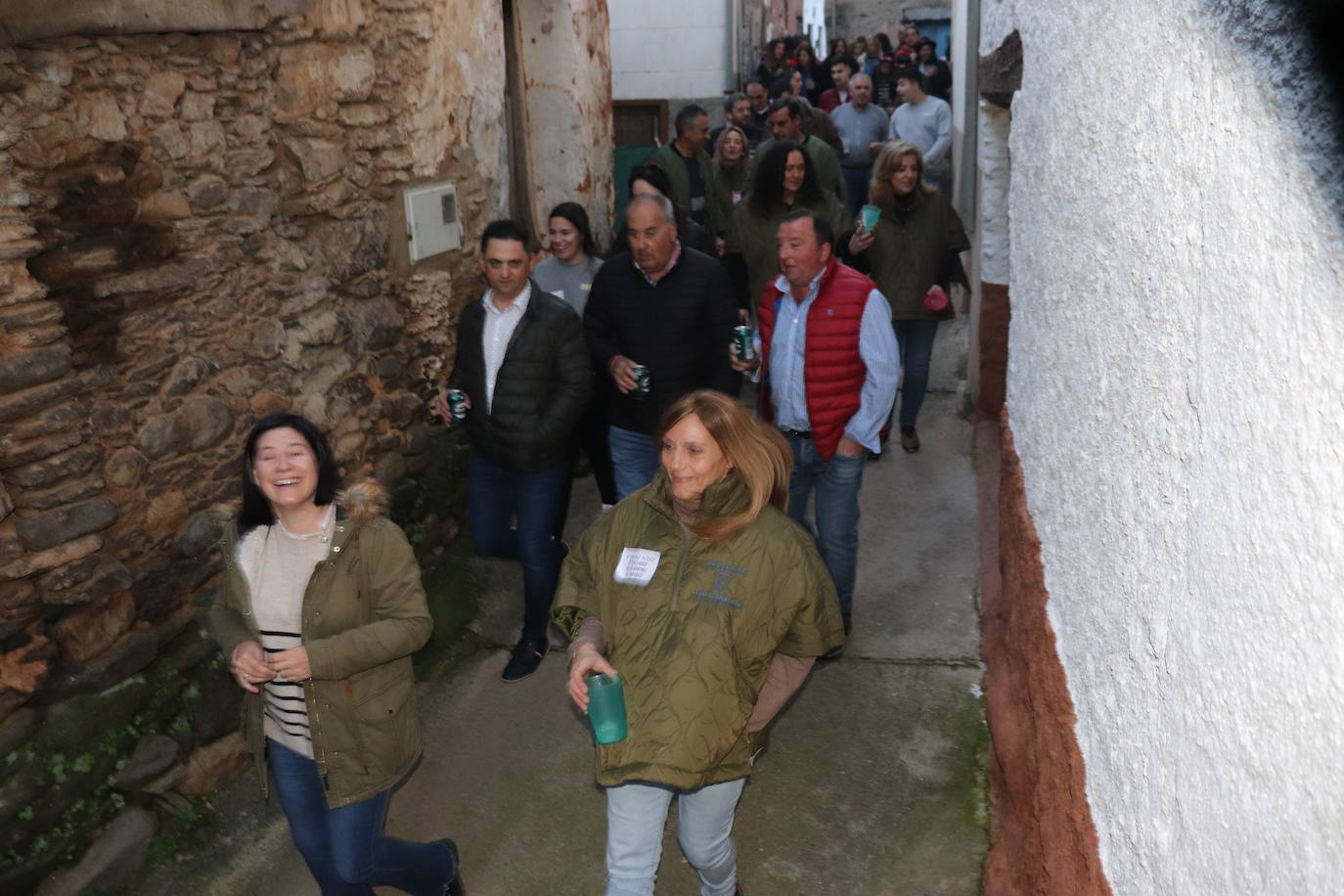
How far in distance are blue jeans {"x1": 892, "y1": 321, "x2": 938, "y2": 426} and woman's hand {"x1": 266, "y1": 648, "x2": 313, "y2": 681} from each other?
439cm

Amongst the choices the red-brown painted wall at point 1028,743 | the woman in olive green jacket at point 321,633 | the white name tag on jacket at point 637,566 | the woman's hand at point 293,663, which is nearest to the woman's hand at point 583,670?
the white name tag on jacket at point 637,566

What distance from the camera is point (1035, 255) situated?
12.0 ft

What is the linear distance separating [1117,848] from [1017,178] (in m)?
A: 2.63

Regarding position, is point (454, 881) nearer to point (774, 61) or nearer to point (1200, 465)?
point (1200, 465)

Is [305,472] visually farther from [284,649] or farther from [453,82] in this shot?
[453,82]

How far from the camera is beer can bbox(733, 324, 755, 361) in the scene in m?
4.67

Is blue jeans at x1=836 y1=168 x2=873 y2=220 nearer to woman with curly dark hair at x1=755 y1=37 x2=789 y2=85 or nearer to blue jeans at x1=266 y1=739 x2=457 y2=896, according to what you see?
woman with curly dark hair at x1=755 y1=37 x2=789 y2=85

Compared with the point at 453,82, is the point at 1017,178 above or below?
below

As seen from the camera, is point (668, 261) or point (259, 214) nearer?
point (259, 214)

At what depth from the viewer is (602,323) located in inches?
203

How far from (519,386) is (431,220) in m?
1.26

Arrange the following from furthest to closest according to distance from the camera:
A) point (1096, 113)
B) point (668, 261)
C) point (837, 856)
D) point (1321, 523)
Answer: point (668, 261) → point (837, 856) → point (1096, 113) → point (1321, 523)

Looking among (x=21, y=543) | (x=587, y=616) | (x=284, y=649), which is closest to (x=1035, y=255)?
(x=587, y=616)

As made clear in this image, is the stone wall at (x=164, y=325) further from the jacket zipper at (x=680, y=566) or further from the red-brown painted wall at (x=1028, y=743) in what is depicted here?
the red-brown painted wall at (x=1028, y=743)
